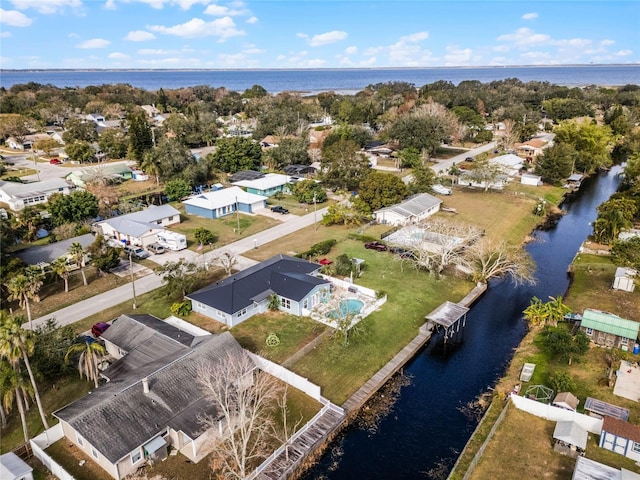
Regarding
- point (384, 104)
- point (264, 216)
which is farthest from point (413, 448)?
point (384, 104)

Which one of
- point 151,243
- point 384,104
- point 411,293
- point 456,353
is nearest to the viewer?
point 456,353

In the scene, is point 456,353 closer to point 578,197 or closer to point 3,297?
point 3,297

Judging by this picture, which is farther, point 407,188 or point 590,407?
point 407,188

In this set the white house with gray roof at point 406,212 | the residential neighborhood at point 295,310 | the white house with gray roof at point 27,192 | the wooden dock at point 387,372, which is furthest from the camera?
the white house with gray roof at point 27,192

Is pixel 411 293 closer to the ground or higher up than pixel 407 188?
closer to the ground

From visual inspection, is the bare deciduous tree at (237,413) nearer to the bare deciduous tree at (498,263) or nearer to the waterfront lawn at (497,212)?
the bare deciduous tree at (498,263)

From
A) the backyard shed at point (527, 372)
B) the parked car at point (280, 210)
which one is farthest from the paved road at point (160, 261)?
the backyard shed at point (527, 372)

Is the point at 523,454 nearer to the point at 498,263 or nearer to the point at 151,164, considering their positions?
the point at 498,263
